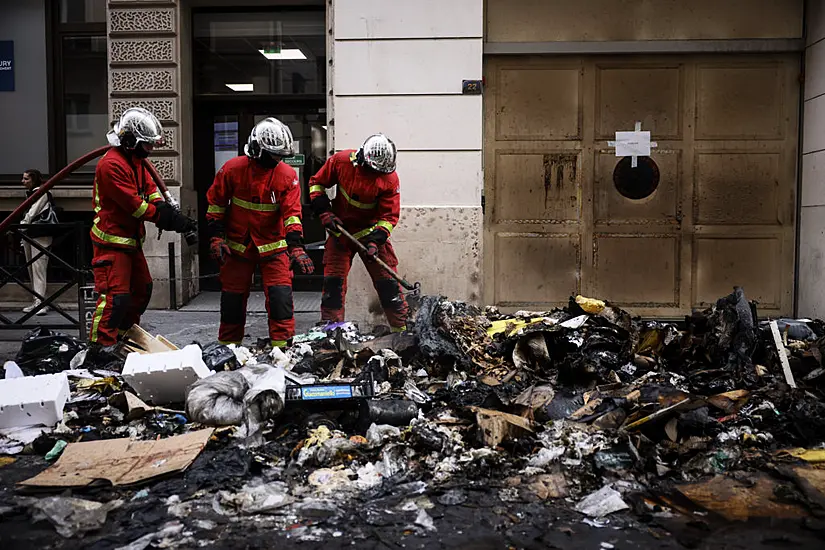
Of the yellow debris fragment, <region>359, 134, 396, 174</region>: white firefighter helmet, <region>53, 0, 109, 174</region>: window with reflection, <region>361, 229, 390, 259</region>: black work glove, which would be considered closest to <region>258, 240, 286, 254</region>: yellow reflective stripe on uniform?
<region>361, 229, 390, 259</region>: black work glove

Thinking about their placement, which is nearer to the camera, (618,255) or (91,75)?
(618,255)

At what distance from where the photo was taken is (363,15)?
26.0ft

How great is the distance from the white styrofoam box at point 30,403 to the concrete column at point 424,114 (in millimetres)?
3859

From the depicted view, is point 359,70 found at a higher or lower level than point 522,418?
higher

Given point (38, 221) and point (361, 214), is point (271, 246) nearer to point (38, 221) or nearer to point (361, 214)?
point (361, 214)

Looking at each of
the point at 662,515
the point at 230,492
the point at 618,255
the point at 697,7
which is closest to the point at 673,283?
the point at 618,255

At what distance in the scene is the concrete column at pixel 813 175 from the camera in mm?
7777

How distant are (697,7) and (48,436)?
743 centimetres

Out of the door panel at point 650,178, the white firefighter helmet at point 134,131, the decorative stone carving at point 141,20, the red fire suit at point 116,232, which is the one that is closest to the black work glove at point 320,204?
the red fire suit at point 116,232

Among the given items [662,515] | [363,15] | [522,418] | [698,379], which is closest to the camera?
[662,515]

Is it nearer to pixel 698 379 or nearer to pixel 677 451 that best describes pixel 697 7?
pixel 698 379

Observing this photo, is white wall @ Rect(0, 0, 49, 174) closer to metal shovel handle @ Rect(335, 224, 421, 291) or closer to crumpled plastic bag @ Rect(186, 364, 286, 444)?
metal shovel handle @ Rect(335, 224, 421, 291)

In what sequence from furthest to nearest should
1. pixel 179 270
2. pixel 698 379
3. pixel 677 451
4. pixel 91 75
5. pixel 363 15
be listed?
pixel 91 75
pixel 179 270
pixel 363 15
pixel 698 379
pixel 677 451

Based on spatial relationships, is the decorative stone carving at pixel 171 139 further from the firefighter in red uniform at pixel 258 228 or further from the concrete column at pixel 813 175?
the concrete column at pixel 813 175
